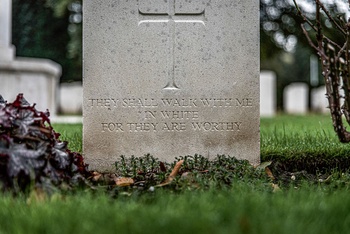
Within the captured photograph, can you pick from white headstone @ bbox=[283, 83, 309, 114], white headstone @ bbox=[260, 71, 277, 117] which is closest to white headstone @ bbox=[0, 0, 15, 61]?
white headstone @ bbox=[260, 71, 277, 117]

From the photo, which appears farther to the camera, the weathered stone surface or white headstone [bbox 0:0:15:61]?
white headstone [bbox 0:0:15:61]

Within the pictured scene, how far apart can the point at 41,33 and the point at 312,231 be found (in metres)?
18.7

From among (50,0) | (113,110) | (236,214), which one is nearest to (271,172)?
(113,110)

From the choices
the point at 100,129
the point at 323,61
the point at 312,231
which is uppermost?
the point at 323,61

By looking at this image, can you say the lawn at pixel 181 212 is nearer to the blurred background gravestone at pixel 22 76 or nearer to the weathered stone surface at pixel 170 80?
the weathered stone surface at pixel 170 80

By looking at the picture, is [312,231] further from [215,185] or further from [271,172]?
[271,172]

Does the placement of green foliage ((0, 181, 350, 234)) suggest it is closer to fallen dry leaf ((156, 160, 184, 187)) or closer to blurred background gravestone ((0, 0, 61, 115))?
fallen dry leaf ((156, 160, 184, 187))

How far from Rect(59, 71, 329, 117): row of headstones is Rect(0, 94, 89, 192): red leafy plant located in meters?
14.0

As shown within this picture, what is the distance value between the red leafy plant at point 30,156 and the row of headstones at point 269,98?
550 inches

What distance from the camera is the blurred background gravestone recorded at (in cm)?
977

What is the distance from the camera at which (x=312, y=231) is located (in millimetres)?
1924

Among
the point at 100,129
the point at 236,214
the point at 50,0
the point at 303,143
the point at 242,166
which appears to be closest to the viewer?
the point at 236,214

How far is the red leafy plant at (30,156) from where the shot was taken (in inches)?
108

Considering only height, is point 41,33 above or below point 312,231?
above
